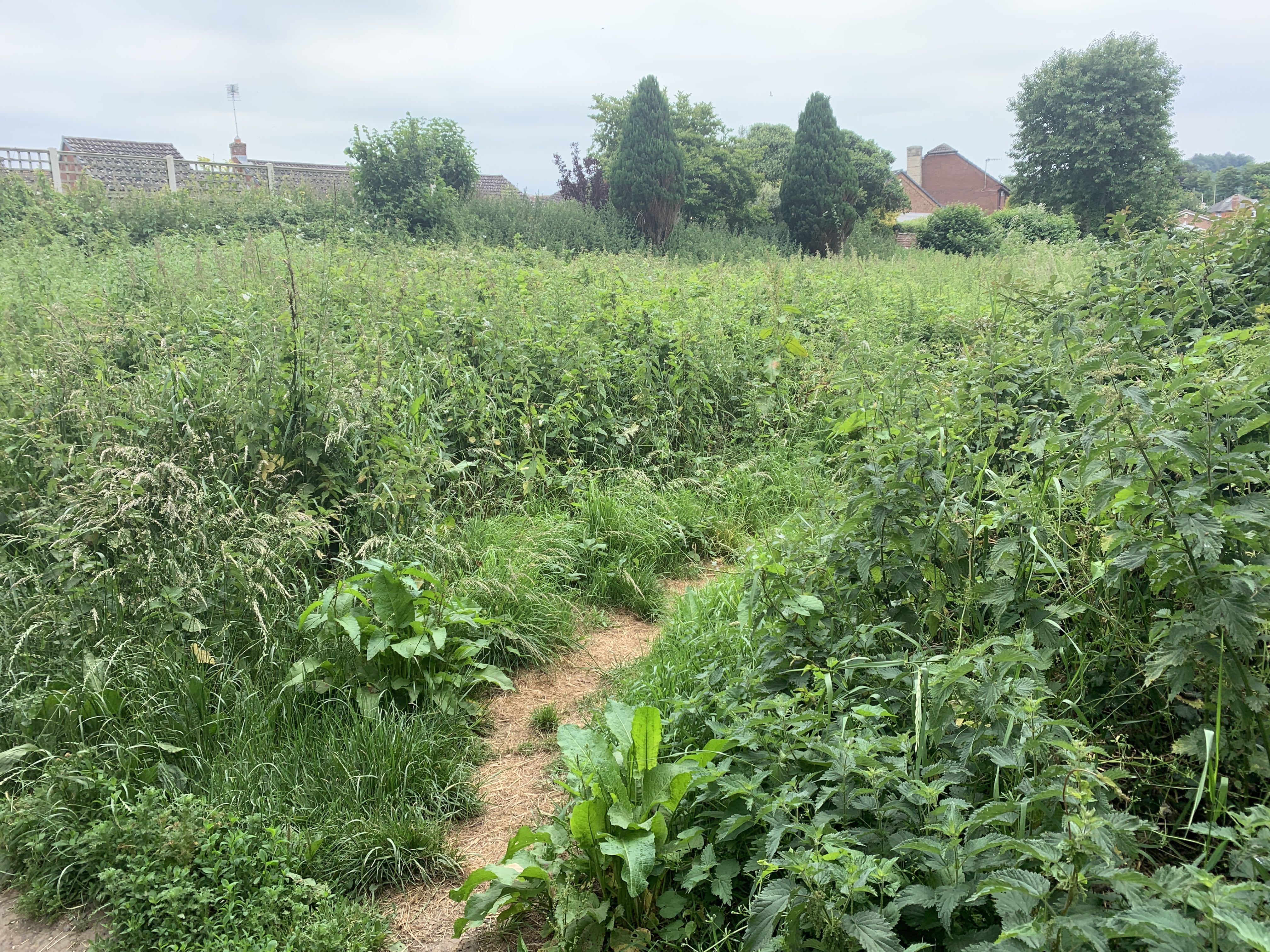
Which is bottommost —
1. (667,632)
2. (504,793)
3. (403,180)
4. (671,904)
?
(504,793)

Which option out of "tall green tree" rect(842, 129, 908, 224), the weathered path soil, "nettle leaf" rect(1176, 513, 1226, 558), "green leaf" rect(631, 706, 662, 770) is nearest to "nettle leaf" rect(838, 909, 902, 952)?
"green leaf" rect(631, 706, 662, 770)

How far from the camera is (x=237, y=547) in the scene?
3.29 meters

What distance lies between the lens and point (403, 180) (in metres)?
14.5

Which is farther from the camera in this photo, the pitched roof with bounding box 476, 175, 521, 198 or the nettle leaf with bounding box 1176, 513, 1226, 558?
the pitched roof with bounding box 476, 175, 521, 198

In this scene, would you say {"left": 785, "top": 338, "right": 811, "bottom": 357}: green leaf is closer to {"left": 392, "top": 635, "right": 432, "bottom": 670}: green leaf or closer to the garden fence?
{"left": 392, "top": 635, "right": 432, "bottom": 670}: green leaf

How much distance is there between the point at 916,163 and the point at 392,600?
62.5 meters

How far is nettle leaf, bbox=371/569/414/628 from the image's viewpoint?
3164 millimetres

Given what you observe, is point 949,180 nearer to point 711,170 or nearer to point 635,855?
point 711,170

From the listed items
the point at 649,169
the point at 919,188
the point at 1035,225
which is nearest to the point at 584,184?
the point at 649,169

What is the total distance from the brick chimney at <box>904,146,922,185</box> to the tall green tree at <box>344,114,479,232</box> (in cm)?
5037

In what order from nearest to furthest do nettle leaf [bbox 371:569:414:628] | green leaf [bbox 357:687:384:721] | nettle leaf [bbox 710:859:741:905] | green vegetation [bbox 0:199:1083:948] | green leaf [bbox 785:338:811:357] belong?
nettle leaf [bbox 710:859:741:905] → green vegetation [bbox 0:199:1083:948] → green leaf [bbox 357:687:384:721] → nettle leaf [bbox 371:569:414:628] → green leaf [bbox 785:338:811:357]

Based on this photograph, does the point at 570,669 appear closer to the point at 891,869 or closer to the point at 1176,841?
the point at 891,869

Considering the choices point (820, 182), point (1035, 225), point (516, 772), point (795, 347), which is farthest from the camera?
point (1035, 225)

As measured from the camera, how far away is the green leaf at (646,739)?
89.2 inches
